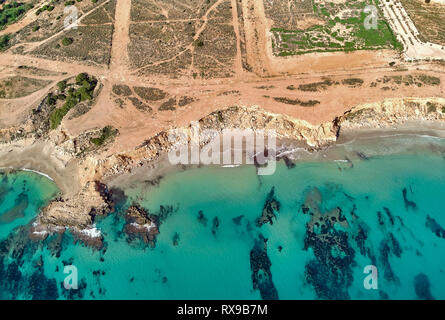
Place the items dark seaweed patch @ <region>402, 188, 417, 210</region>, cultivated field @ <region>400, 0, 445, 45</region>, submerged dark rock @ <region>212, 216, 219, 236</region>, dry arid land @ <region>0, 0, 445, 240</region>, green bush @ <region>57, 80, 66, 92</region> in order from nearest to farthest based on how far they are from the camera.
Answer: submerged dark rock @ <region>212, 216, 219, 236</region> < dark seaweed patch @ <region>402, 188, 417, 210</region> < dry arid land @ <region>0, 0, 445, 240</region> < green bush @ <region>57, 80, 66, 92</region> < cultivated field @ <region>400, 0, 445, 45</region>

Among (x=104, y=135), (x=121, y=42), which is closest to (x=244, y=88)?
(x=104, y=135)

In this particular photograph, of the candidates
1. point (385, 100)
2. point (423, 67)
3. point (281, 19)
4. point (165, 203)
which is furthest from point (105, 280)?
point (423, 67)

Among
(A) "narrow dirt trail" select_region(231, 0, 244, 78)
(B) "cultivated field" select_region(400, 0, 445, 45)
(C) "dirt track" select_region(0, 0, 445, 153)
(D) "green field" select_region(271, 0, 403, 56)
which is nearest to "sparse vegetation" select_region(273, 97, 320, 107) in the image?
(C) "dirt track" select_region(0, 0, 445, 153)

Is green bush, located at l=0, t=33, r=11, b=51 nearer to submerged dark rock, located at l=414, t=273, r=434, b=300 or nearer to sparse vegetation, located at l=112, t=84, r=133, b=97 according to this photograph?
sparse vegetation, located at l=112, t=84, r=133, b=97

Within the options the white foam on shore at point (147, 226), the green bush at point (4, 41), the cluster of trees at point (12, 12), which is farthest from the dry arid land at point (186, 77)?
the white foam on shore at point (147, 226)

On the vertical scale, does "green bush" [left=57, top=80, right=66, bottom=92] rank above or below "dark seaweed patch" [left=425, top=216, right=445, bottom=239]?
above

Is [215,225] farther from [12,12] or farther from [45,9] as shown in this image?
[12,12]

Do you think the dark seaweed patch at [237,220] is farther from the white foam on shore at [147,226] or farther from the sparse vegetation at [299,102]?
the sparse vegetation at [299,102]

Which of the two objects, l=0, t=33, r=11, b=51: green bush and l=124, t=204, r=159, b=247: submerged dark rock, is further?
l=0, t=33, r=11, b=51: green bush
